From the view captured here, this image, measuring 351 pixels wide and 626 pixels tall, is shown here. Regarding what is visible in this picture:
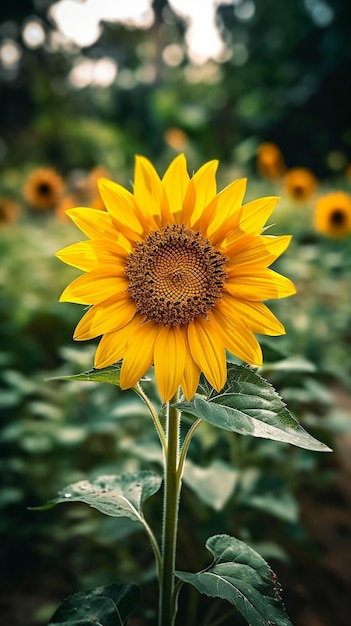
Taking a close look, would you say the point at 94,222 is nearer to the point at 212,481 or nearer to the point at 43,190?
the point at 212,481

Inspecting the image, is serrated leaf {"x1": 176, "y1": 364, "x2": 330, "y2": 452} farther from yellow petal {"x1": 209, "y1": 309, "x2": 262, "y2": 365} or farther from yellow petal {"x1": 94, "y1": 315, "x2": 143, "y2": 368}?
yellow petal {"x1": 94, "y1": 315, "x2": 143, "y2": 368}

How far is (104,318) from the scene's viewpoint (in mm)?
1036

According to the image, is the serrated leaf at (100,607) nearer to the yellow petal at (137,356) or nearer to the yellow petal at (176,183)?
the yellow petal at (137,356)

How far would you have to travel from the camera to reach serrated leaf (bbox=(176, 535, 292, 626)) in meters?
0.94

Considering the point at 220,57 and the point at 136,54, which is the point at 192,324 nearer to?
the point at 220,57

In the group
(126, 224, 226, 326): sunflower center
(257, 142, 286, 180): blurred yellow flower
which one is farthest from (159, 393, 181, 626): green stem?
(257, 142, 286, 180): blurred yellow flower

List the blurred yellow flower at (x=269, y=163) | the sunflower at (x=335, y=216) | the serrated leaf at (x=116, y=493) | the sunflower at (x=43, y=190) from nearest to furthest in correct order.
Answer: the serrated leaf at (x=116, y=493) < the sunflower at (x=335, y=216) < the sunflower at (x=43, y=190) < the blurred yellow flower at (x=269, y=163)

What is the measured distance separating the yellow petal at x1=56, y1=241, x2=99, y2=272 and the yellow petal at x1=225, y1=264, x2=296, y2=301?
247 mm

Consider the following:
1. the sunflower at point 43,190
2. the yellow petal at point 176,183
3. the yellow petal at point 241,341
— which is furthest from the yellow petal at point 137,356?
the sunflower at point 43,190

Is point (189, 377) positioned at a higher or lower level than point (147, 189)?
lower

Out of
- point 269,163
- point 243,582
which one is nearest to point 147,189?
point 243,582

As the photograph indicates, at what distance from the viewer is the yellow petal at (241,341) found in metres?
1.01

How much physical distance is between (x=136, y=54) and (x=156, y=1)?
7.31 ft

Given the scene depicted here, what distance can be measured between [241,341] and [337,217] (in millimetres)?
3979
